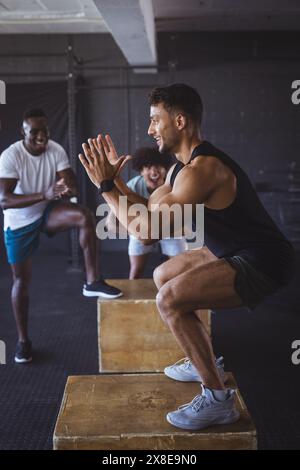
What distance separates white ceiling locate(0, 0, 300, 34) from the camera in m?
5.03

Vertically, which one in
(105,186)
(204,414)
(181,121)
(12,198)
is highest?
(181,121)

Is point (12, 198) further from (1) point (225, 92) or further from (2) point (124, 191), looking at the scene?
(1) point (225, 92)

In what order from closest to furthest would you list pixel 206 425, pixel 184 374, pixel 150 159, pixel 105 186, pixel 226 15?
pixel 206 425
pixel 105 186
pixel 184 374
pixel 150 159
pixel 226 15

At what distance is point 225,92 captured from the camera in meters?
6.49

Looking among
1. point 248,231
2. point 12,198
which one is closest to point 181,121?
point 248,231

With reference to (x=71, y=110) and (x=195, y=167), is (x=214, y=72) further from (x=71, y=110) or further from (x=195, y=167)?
(x=195, y=167)

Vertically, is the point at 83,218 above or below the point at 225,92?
below

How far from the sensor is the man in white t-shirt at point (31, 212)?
293 cm

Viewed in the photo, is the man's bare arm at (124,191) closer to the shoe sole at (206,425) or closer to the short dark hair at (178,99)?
the short dark hair at (178,99)

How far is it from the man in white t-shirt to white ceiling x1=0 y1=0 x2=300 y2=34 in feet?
7.49

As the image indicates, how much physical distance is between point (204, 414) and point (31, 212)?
1.67 metres

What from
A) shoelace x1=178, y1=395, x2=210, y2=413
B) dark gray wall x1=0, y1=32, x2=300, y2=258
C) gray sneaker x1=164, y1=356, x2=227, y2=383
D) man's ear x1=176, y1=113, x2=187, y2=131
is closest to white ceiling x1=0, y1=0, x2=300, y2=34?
dark gray wall x1=0, y1=32, x2=300, y2=258

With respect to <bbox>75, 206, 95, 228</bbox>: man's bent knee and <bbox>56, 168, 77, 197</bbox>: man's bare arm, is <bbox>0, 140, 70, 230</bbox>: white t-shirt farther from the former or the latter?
<bbox>75, 206, 95, 228</bbox>: man's bent knee

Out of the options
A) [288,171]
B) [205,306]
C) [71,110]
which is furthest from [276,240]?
[288,171]
